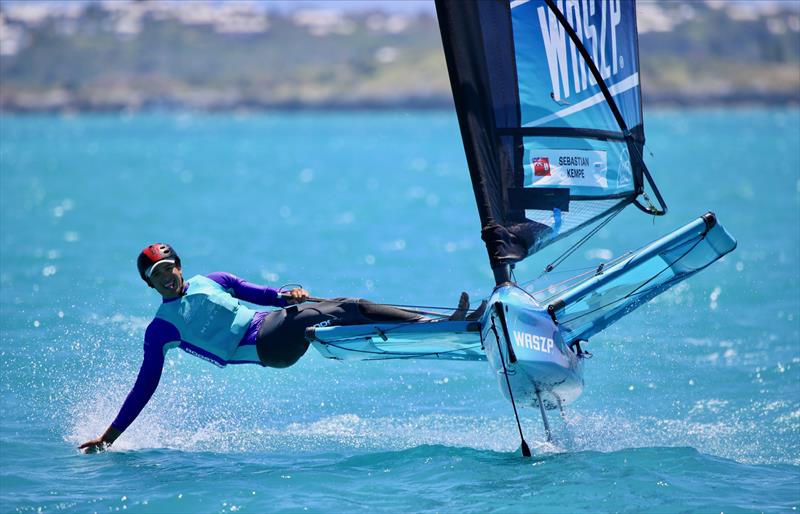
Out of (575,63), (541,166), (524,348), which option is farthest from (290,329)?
(575,63)

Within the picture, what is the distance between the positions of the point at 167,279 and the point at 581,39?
2.93m

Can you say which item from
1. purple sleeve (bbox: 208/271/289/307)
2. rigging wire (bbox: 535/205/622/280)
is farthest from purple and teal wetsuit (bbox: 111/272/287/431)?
rigging wire (bbox: 535/205/622/280)

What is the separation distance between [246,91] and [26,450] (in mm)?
167073

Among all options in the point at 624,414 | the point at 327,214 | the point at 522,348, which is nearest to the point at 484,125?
the point at 522,348

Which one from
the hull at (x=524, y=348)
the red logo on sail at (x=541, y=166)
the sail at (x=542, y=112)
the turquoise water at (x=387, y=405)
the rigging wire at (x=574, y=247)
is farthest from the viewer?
the rigging wire at (x=574, y=247)

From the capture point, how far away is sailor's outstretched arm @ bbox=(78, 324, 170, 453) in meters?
6.48

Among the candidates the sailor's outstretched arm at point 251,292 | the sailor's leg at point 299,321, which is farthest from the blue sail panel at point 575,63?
the sailor's outstretched arm at point 251,292

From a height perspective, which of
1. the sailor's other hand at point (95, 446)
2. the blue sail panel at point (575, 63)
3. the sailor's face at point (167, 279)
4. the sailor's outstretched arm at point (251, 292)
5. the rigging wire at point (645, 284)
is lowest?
the sailor's other hand at point (95, 446)

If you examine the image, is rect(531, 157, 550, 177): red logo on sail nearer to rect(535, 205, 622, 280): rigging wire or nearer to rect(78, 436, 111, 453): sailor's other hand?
rect(535, 205, 622, 280): rigging wire

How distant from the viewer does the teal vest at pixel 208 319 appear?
6.65 meters

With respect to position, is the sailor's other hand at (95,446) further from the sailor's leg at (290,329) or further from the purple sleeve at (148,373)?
the sailor's leg at (290,329)

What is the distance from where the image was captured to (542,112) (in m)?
6.68

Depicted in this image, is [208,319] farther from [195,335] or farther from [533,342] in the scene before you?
[533,342]

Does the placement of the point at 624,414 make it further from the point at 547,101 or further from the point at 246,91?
the point at 246,91
